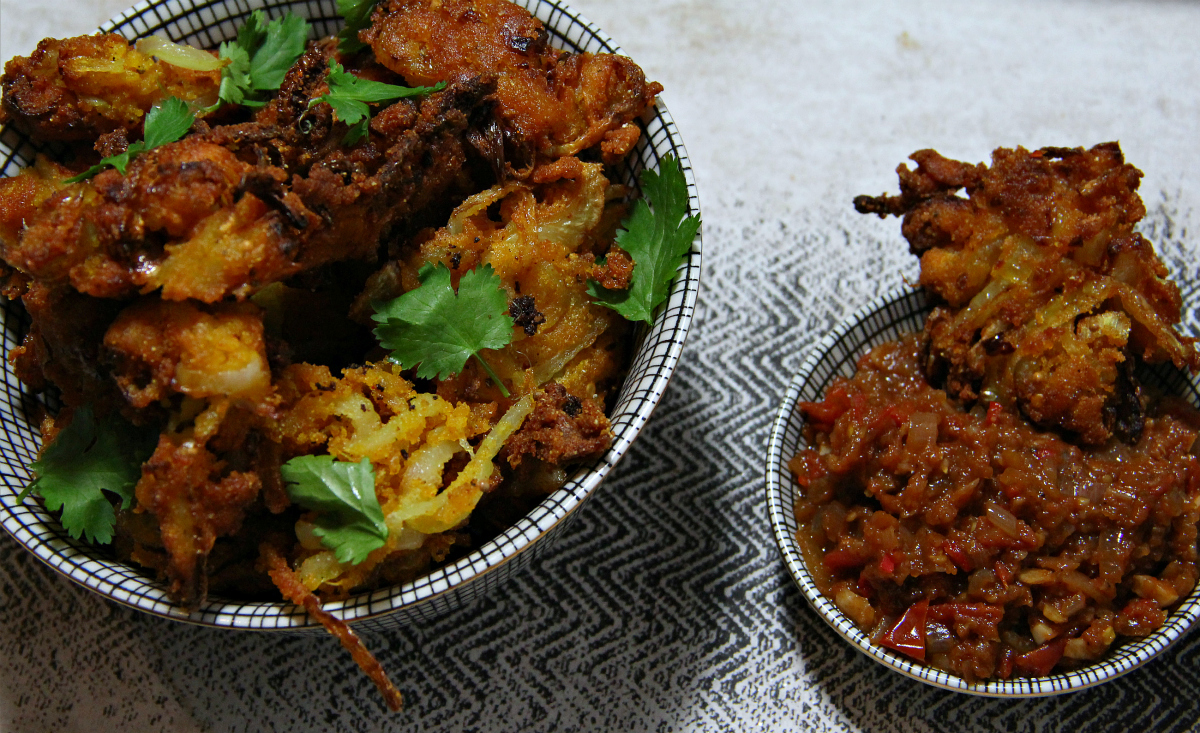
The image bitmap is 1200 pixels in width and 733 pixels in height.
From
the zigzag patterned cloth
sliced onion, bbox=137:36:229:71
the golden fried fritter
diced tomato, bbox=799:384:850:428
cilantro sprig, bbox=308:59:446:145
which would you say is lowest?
the zigzag patterned cloth

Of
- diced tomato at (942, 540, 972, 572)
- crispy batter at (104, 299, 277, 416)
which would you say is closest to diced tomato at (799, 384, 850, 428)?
diced tomato at (942, 540, 972, 572)

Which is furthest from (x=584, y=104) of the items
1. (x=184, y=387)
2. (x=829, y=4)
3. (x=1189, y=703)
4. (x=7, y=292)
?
(x=1189, y=703)

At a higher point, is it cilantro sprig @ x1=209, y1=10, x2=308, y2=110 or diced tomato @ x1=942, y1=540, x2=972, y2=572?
cilantro sprig @ x1=209, y1=10, x2=308, y2=110

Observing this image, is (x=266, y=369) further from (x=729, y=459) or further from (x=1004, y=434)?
(x=1004, y=434)

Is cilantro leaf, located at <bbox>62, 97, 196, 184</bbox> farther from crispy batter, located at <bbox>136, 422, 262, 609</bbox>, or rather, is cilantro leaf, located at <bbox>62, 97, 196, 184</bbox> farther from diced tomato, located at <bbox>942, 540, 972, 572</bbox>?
diced tomato, located at <bbox>942, 540, 972, 572</bbox>

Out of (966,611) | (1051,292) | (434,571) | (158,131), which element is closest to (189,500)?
(434,571)

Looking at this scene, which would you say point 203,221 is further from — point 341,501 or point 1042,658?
point 1042,658
